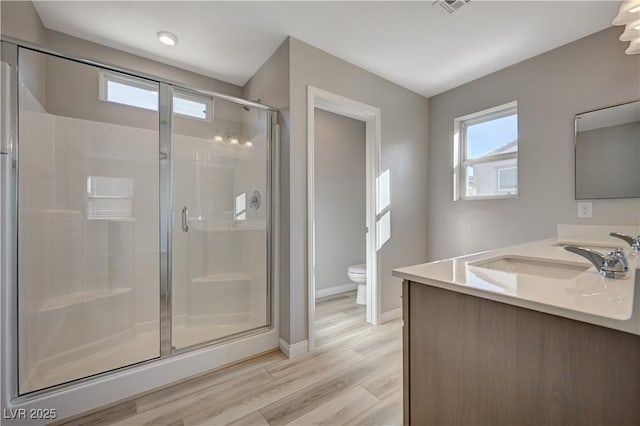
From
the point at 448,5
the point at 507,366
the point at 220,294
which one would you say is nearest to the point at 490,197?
the point at 448,5

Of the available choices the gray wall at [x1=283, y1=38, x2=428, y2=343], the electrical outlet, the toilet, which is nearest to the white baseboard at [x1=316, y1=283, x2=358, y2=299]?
the toilet

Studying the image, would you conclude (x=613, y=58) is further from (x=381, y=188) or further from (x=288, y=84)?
(x=288, y=84)

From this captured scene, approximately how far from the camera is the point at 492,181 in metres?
2.64

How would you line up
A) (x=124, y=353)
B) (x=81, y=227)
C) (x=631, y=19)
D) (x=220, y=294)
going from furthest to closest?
(x=220, y=294)
(x=81, y=227)
(x=124, y=353)
(x=631, y=19)

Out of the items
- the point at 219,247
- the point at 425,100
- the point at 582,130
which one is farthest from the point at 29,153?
the point at 582,130

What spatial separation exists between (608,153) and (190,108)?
330 centimetres

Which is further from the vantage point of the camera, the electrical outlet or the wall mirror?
the electrical outlet

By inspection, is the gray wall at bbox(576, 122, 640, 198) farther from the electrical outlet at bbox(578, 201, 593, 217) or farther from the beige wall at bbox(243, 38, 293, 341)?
the beige wall at bbox(243, 38, 293, 341)

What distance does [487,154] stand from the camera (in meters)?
2.67

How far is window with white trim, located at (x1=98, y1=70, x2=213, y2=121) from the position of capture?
213cm

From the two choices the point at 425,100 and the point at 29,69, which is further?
the point at 425,100

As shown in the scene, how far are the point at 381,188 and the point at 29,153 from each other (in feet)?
8.63

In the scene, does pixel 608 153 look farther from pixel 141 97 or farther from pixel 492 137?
pixel 141 97

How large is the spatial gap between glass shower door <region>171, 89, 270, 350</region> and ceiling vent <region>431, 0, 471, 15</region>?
4.67 ft
